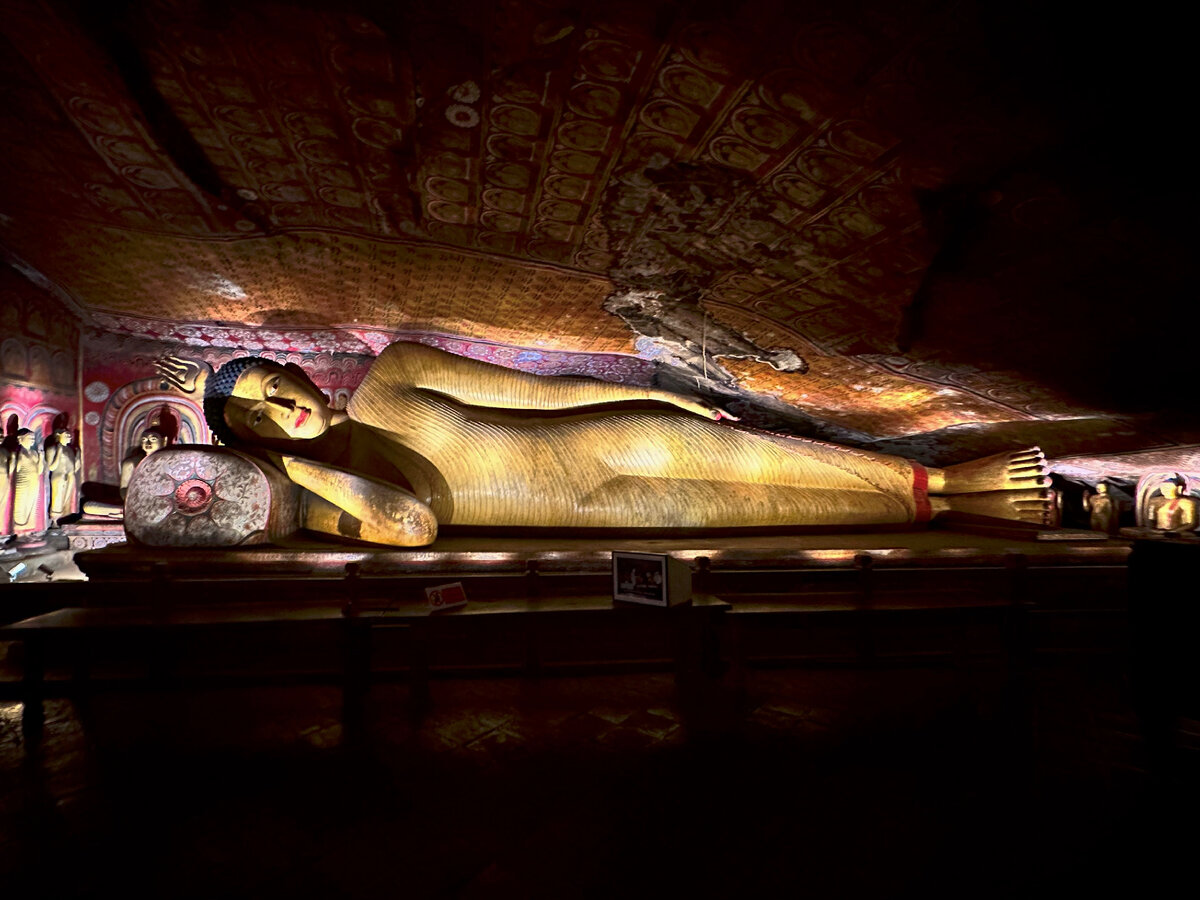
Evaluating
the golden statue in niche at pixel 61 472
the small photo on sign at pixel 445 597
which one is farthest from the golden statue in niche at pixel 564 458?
the golden statue in niche at pixel 61 472

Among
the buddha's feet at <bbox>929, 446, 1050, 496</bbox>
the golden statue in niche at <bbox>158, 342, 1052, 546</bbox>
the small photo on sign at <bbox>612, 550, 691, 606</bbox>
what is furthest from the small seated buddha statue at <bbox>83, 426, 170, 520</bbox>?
the buddha's feet at <bbox>929, 446, 1050, 496</bbox>

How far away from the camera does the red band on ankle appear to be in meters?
3.89

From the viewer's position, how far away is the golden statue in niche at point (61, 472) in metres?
6.80

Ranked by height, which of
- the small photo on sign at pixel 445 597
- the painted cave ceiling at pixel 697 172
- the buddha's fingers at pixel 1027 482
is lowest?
the small photo on sign at pixel 445 597

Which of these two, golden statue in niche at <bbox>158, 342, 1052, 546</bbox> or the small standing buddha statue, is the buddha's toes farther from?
the small standing buddha statue

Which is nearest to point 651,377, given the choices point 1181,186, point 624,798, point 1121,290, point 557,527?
point 557,527

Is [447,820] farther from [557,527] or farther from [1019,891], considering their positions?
[557,527]

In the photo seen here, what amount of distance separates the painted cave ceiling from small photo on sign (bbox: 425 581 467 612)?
2.19m

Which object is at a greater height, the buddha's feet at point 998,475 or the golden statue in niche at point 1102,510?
the buddha's feet at point 998,475

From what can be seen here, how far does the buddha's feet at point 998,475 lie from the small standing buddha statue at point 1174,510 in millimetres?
3321

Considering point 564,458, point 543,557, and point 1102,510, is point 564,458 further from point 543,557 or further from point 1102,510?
point 1102,510

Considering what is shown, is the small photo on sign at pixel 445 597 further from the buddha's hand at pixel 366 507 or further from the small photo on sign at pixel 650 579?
the buddha's hand at pixel 366 507

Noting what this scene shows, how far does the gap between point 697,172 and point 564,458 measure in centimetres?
177

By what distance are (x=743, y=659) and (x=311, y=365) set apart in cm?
762
